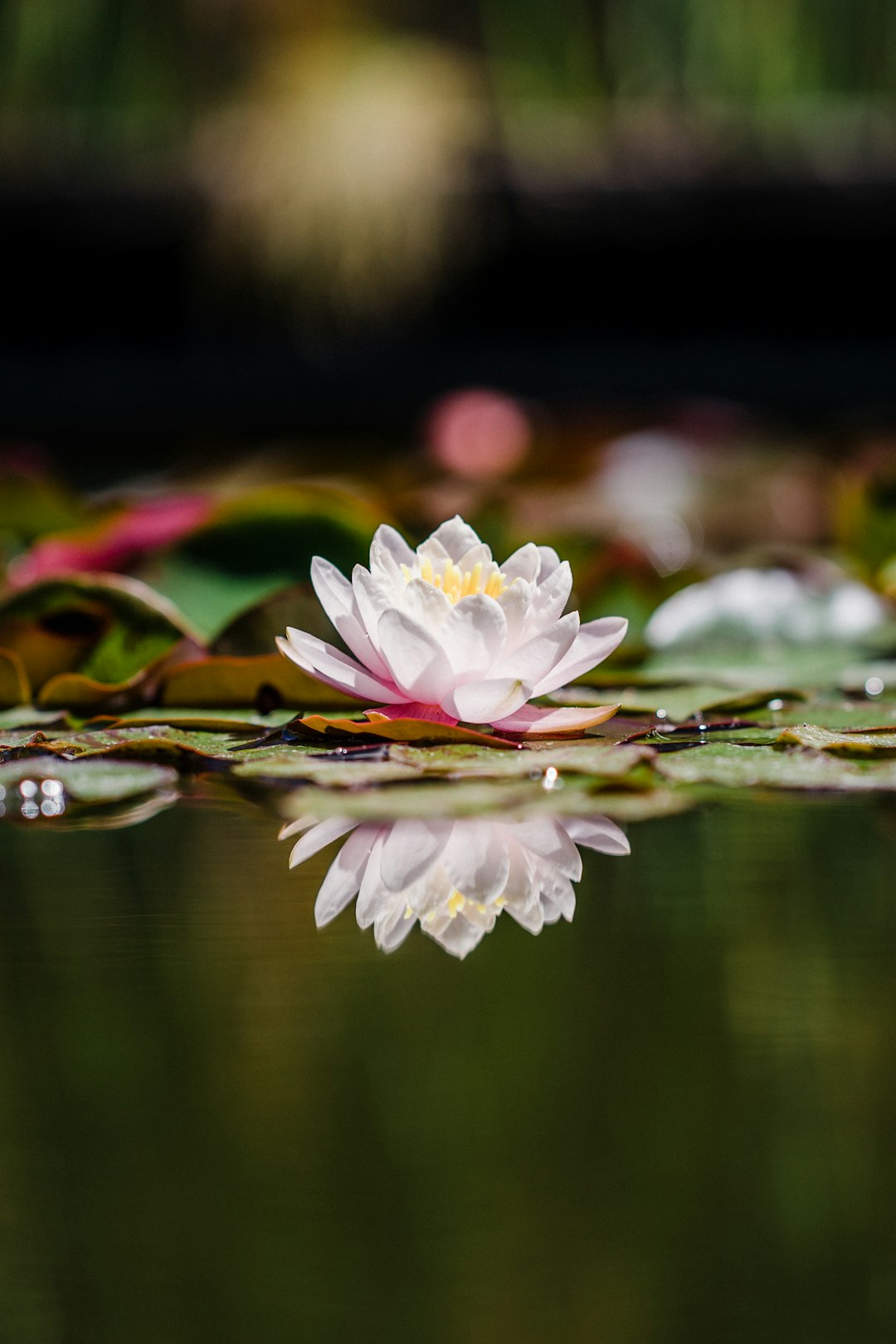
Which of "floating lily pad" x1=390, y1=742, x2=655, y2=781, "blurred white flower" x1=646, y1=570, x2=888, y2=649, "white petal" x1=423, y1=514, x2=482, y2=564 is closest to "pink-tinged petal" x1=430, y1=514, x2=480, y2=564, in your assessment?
"white petal" x1=423, y1=514, x2=482, y2=564

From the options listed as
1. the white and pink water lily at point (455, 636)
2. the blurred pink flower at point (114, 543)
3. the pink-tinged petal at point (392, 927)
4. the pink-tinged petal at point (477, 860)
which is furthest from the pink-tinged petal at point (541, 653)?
the blurred pink flower at point (114, 543)

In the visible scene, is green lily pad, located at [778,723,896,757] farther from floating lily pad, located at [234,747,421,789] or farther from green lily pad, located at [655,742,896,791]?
floating lily pad, located at [234,747,421,789]

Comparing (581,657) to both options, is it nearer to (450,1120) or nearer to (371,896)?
(371,896)

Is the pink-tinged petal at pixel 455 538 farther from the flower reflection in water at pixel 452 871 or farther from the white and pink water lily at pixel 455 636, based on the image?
the flower reflection in water at pixel 452 871

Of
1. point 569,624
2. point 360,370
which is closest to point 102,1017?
point 569,624

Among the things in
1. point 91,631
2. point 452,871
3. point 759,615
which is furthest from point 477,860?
point 759,615

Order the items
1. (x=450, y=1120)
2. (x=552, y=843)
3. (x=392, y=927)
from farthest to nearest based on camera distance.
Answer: (x=552, y=843)
(x=392, y=927)
(x=450, y=1120)
